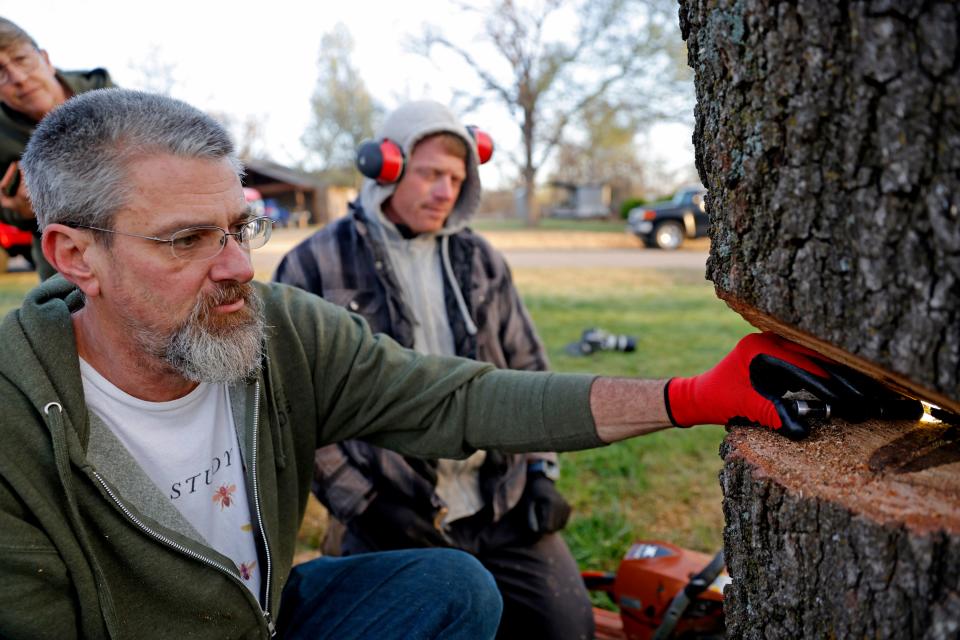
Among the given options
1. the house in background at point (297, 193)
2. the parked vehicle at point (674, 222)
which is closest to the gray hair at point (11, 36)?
the parked vehicle at point (674, 222)

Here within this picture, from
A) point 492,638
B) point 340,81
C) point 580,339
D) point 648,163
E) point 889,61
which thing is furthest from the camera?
point 340,81

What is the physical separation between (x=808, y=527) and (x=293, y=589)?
141 cm

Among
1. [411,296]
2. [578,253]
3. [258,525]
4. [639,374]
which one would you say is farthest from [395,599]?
[578,253]

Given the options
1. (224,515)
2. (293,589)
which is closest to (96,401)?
(224,515)

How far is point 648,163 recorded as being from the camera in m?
35.5

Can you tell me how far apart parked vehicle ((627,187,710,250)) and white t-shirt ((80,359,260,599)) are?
1647 cm

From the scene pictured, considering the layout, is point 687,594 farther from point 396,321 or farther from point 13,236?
point 13,236

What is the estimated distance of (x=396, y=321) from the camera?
266 cm

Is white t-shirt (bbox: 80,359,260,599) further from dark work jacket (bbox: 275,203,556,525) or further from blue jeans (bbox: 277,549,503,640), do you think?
dark work jacket (bbox: 275,203,556,525)

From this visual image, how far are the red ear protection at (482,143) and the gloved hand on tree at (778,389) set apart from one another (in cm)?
177

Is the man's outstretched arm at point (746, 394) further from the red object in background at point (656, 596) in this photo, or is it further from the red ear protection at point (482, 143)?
the red ear protection at point (482, 143)

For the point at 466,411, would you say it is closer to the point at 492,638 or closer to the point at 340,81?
A: the point at 492,638

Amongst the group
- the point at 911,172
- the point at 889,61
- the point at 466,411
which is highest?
the point at 889,61

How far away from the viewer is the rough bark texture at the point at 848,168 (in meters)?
0.99
